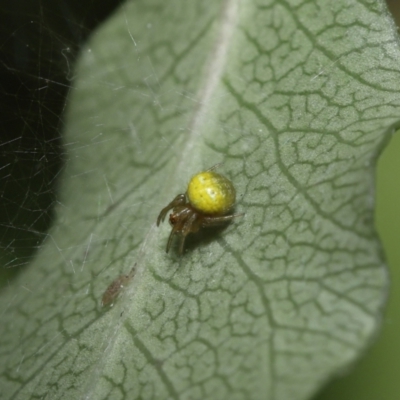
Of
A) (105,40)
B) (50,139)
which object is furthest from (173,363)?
(105,40)

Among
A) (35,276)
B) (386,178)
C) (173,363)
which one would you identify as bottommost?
(386,178)

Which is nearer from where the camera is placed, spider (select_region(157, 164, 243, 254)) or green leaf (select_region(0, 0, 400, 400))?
green leaf (select_region(0, 0, 400, 400))

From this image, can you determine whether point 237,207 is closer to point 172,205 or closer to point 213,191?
point 213,191

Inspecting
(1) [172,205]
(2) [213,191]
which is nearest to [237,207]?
(2) [213,191]

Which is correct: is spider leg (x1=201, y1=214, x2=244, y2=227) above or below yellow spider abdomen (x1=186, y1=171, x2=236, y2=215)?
below

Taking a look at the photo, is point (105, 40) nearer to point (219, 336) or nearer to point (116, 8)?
point (116, 8)
